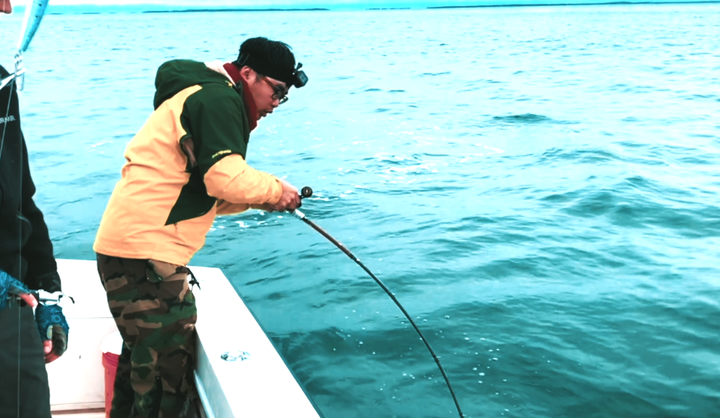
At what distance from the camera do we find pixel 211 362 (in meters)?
2.70

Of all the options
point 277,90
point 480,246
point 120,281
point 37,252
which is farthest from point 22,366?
point 480,246

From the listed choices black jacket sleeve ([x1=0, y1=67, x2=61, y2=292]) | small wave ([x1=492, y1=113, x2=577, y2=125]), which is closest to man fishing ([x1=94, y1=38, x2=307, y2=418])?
black jacket sleeve ([x1=0, y1=67, x2=61, y2=292])

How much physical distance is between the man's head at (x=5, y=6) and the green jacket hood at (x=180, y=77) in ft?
2.59

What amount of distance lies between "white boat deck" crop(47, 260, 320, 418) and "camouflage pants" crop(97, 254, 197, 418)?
0.41ft

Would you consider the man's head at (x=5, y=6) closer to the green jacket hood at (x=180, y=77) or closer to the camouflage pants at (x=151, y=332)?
the green jacket hood at (x=180, y=77)

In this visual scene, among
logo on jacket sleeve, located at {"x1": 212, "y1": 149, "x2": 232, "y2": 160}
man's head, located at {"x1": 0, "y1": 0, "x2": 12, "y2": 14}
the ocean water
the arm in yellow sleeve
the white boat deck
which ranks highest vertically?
man's head, located at {"x1": 0, "y1": 0, "x2": 12, "y2": 14}

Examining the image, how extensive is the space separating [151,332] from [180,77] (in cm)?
Result: 93

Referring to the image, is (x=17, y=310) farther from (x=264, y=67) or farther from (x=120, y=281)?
(x=264, y=67)

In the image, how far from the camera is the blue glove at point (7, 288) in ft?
6.07

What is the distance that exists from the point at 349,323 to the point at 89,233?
4.08m

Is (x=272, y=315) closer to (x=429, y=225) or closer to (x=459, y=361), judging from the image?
(x=459, y=361)

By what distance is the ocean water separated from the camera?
466 centimetres

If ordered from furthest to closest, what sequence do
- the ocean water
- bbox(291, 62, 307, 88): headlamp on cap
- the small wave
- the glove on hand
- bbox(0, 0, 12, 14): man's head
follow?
the small wave, the ocean water, bbox(291, 62, 307, 88): headlamp on cap, the glove on hand, bbox(0, 0, 12, 14): man's head

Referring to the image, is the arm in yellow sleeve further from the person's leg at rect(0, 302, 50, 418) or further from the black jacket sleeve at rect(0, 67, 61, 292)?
the person's leg at rect(0, 302, 50, 418)
